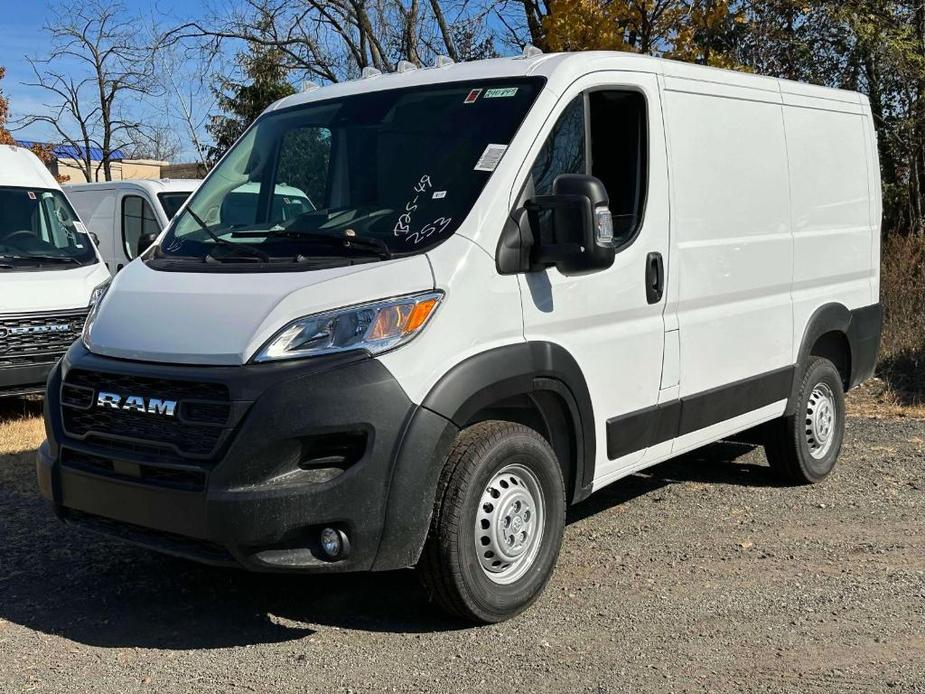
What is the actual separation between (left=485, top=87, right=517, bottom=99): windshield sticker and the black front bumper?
1.48m

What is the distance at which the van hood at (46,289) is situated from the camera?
8578mm

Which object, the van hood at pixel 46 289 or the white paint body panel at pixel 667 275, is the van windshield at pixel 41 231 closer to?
the van hood at pixel 46 289

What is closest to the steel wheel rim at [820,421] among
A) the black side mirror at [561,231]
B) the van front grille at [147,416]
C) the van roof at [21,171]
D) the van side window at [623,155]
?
the van side window at [623,155]

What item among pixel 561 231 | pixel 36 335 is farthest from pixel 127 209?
pixel 561 231

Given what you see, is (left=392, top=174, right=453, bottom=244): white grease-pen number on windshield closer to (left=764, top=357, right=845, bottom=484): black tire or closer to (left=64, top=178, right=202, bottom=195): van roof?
(left=764, top=357, right=845, bottom=484): black tire

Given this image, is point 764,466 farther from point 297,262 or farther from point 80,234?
point 80,234

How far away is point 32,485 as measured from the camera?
679 cm

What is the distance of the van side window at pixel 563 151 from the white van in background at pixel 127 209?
25.8 feet

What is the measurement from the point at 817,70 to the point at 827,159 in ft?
35.1

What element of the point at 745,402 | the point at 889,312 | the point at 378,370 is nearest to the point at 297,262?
the point at 378,370

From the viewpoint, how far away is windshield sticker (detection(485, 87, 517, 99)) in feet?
15.1

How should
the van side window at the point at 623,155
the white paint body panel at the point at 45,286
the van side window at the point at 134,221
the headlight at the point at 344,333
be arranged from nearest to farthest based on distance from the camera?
the headlight at the point at 344,333 < the van side window at the point at 623,155 < the white paint body panel at the point at 45,286 < the van side window at the point at 134,221

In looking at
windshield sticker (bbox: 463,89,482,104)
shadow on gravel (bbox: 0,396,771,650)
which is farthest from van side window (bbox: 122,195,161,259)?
windshield sticker (bbox: 463,89,482,104)

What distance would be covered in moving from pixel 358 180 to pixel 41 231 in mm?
A: 6016
